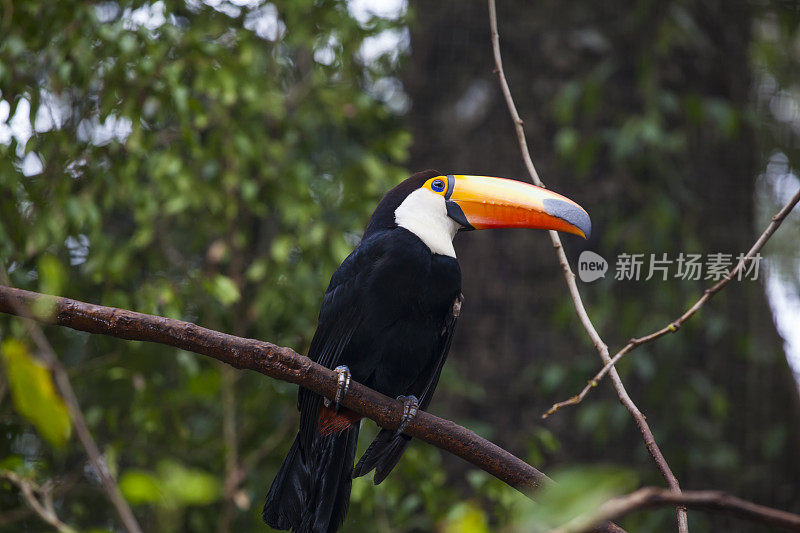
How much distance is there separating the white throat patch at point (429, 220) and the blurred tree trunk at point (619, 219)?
92 cm

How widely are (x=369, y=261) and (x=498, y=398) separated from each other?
1.33 meters

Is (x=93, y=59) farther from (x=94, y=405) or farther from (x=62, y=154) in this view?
(x=94, y=405)

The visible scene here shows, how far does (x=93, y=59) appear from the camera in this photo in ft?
6.80

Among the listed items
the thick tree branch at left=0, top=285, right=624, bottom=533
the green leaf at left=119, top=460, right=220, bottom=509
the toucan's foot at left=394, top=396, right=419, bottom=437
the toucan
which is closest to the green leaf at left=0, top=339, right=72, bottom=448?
the green leaf at left=119, top=460, right=220, bottom=509

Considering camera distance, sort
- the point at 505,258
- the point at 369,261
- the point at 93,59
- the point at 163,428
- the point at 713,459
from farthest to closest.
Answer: the point at 505,258, the point at 713,459, the point at 163,428, the point at 93,59, the point at 369,261

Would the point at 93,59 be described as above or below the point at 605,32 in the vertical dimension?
below

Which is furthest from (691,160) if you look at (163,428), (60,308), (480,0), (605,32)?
(60,308)

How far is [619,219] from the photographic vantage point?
9.61ft

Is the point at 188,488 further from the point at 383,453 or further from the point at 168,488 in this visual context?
the point at 383,453

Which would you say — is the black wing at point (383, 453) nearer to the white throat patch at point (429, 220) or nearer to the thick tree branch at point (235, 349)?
the white throat patch at point (429, 220)

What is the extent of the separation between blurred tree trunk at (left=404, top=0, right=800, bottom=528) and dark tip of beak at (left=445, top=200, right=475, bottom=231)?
2.96 ft

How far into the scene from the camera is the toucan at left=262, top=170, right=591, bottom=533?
1.66m

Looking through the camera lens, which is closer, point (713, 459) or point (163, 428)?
point (163, 428)

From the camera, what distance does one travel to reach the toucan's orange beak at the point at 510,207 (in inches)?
66.4
